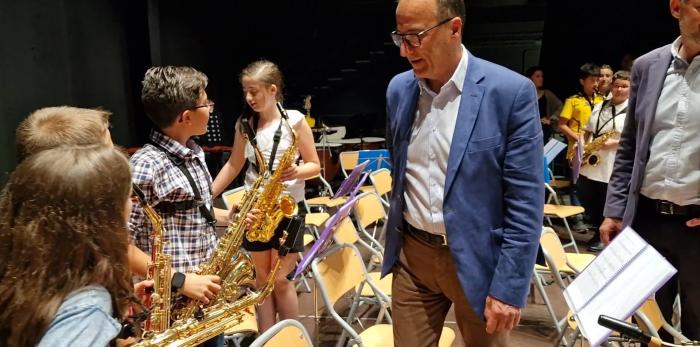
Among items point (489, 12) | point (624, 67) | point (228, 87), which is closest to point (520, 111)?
point (624, 67)

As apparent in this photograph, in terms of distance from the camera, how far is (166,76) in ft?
6.89

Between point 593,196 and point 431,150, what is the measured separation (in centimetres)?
432

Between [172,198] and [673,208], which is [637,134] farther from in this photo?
[172,198]

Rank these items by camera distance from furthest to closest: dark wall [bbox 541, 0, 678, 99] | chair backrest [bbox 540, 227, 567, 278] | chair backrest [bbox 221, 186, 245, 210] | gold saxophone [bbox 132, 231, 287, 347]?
dark wall [bbox 541, 0, 678, 99] → chair backrest [bbox 221, 186, 245, 210] → chair backrest [bbox 540, 227, 567, 278] → gold saxophone [bbox 132, 231, 287, 347]

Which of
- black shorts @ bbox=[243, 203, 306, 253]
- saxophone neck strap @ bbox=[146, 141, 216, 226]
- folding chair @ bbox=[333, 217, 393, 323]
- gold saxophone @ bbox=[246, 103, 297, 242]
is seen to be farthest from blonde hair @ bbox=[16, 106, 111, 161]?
folding chair @ bbox=[333, 217, 393, 323]

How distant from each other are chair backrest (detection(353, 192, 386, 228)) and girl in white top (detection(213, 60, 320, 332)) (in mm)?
802

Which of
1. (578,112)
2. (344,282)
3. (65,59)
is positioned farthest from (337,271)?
(65,59)

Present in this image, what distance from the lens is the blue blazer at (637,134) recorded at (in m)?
2.10

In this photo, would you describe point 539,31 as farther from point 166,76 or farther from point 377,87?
point 166,76

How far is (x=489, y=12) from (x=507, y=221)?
10.0m

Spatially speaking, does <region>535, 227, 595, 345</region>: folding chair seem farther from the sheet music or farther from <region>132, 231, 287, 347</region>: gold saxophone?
<region>132, 231, 287, 347</region>: gold saxophone

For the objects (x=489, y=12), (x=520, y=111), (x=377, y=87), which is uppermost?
(x=489, y=12)

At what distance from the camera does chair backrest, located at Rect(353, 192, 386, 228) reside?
400 centimetres

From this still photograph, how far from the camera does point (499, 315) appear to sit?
181 centimetres
